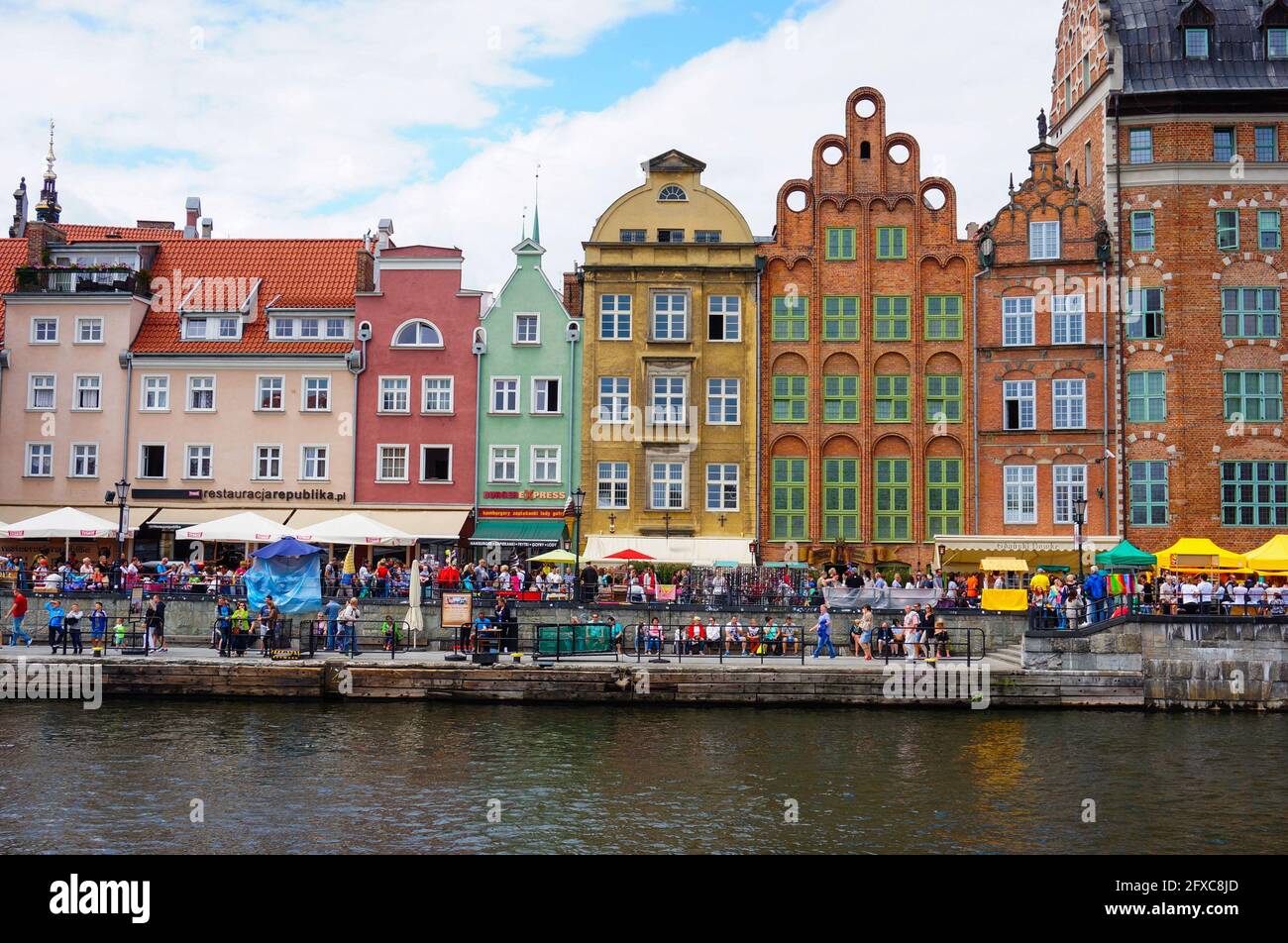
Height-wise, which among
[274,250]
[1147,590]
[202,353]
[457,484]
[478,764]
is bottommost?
[478,764]

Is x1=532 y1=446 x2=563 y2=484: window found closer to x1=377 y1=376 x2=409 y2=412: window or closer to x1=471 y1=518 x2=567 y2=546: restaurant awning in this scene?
x1=471 y1=518 x2=567 y2=546: restaurant awning

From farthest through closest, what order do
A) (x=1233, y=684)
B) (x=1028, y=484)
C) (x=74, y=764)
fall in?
1. (x=1028, y=484)
2. (x=1233, y=684)
3. (x=74, y=764)

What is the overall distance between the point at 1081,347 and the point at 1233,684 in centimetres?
1775

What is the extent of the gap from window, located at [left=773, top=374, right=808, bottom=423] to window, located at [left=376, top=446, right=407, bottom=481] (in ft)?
50.1

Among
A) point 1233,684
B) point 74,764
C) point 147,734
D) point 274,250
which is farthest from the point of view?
point 274,250

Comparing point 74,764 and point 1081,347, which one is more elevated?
point 1081,347

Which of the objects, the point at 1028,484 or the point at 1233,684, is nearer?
the point at 1233,684

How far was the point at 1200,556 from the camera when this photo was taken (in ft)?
133

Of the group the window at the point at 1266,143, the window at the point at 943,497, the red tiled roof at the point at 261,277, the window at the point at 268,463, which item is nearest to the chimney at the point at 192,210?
the red tiled roof at the point at 261,277

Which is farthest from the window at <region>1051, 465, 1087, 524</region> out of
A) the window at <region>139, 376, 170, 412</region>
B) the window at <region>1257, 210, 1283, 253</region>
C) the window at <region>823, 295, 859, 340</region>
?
the window at <region>139, 376, 170, 412</region>

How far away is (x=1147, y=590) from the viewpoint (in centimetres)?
3759

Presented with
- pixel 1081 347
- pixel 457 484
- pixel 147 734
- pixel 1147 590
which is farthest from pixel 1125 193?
pixel 147 734

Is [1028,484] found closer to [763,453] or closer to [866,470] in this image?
[866,470]

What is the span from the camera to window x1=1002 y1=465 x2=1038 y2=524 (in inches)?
1857
